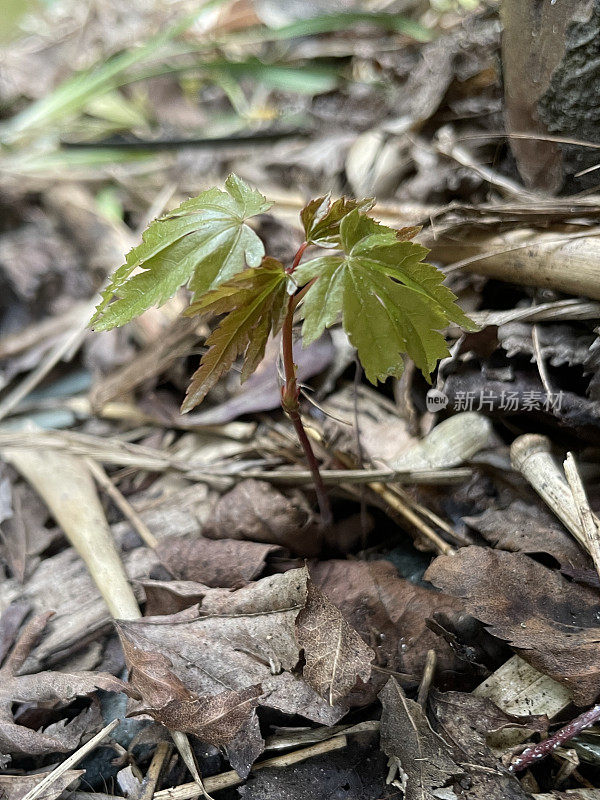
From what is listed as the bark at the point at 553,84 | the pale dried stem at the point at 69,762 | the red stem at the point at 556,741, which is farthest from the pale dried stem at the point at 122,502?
the bark at the point at 553,84

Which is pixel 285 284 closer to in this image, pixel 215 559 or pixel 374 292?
pixel 374 292

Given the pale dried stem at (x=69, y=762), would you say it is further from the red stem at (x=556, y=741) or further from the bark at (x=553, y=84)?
the bark at (x=553, y=84)

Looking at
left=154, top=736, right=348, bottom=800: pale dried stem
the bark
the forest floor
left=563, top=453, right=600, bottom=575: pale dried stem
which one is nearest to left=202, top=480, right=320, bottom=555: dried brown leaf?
the forest floor

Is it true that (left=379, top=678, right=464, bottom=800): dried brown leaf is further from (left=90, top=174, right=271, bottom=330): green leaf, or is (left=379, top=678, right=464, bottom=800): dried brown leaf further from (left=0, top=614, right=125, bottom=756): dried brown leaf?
(left=90, top=174, right=271, bottom=330): green leaf

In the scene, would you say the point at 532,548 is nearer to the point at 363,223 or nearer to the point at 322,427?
the point at 322,427

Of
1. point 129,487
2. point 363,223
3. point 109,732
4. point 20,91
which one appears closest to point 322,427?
point 129,487

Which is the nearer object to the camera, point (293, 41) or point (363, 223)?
point (363, 223)
